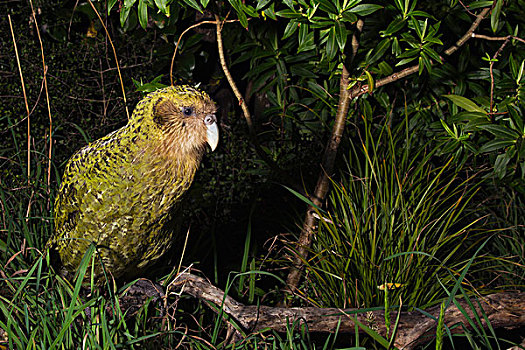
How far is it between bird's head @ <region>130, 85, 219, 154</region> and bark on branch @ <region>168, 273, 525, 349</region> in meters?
0.66

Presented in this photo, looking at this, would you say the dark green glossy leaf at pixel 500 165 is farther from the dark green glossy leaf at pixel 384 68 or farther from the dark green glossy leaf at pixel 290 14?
the dark green glossy leaf at pixel 290 14

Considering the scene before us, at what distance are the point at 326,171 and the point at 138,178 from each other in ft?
3.55

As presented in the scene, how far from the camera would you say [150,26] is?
4.14 m

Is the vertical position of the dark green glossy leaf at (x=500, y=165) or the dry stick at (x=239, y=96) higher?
the dry stick at (x=239, y=96)

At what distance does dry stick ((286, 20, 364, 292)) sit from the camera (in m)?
2.87

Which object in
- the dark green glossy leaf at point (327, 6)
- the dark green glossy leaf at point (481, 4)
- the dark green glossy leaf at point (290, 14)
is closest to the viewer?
the dark green glossy leaf at point (327, 6)

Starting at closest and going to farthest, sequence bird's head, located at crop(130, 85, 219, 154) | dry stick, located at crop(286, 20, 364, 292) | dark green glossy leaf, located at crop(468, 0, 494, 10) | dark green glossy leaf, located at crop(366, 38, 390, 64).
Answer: bird's head, located at crop(130, 85, 219, 154) → dark green glossy leaf, located at crop(468, 0, 494, 10) → dark green glossy leaf, located at crop(366, 38, 390, 64) → dry stick, located at crop(286, 20, 364, 292)

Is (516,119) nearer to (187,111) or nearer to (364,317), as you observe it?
(364,317)

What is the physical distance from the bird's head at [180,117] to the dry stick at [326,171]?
0.92 meters

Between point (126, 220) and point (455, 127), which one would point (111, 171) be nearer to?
point (126, 220)

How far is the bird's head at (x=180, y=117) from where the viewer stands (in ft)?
7.07

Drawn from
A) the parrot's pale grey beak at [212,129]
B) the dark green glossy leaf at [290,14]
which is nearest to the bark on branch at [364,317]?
the parrot's pale grey beak at [212,129]

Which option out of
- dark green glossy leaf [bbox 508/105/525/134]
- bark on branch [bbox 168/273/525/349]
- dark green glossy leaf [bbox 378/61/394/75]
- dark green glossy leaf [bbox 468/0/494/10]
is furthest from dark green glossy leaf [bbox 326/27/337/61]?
bark on branch [bbox 168/273/525/349]

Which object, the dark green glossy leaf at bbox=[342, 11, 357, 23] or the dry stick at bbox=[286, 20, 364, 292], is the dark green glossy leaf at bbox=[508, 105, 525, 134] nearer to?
the dry stick at bbox=[286, 20, 364, 292]
